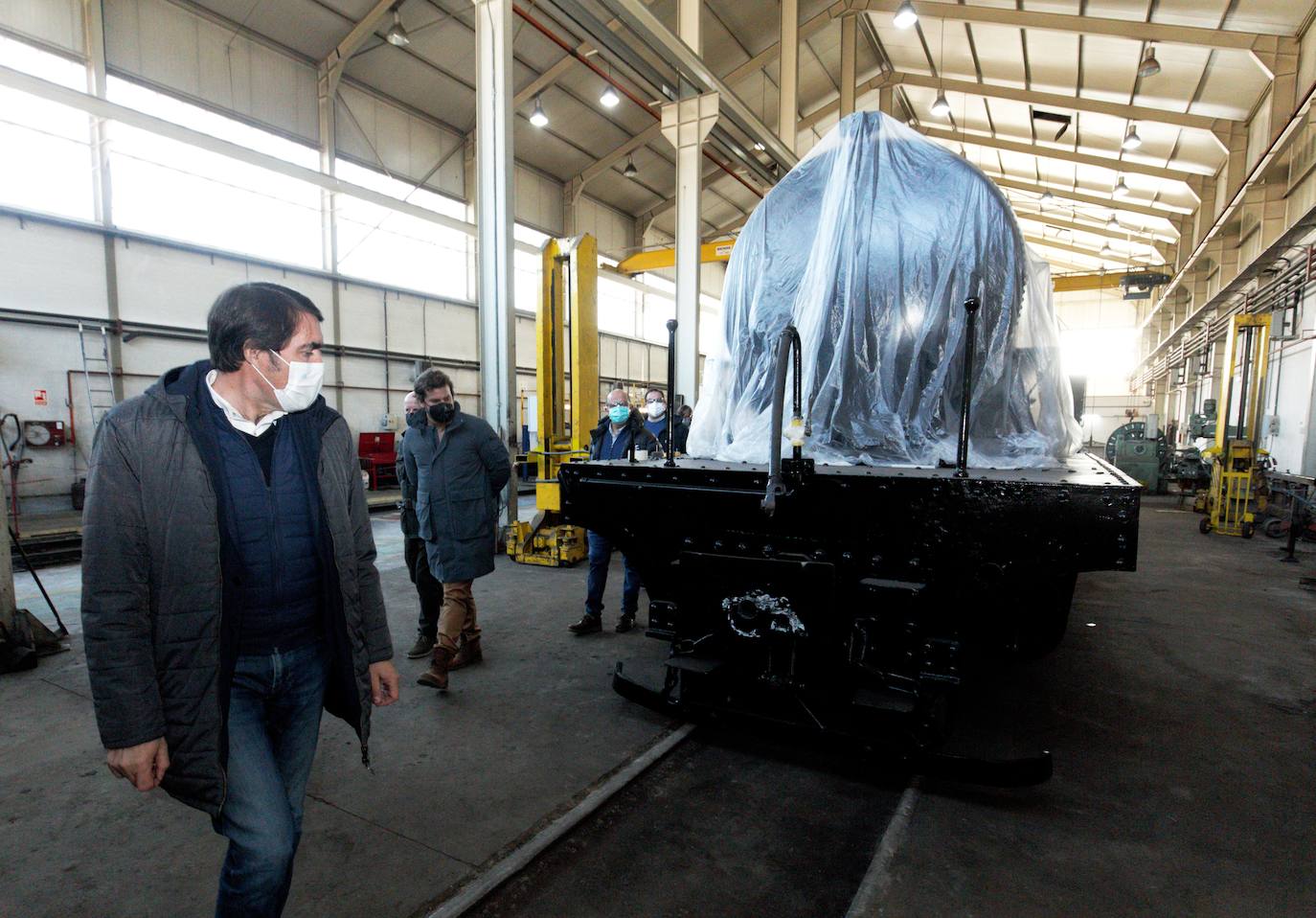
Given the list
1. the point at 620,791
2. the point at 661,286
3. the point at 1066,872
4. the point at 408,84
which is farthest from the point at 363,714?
the point at 661,286

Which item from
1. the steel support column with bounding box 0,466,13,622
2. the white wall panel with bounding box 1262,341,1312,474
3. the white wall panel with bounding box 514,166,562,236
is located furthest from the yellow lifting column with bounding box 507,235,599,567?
the white wall panel with bounding box 1262,341,1312,474

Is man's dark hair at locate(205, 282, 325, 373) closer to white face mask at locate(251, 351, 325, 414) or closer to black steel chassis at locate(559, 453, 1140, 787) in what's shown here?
white face mask at locate(251, 351, 325, 414)

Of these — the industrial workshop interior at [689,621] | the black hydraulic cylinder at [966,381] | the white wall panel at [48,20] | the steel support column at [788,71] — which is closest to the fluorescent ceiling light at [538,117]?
the steel support column at [788,71]

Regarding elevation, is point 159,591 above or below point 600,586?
above

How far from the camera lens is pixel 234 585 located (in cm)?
136

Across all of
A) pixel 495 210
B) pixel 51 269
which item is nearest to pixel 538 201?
pixel 51 269

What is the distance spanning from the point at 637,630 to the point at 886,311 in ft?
9.05

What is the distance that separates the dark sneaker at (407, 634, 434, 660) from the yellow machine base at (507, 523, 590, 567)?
245 cm

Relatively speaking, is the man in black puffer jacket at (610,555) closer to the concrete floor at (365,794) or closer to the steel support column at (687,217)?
the concrete floor at (365,794)

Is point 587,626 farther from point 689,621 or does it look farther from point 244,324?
point 244,324

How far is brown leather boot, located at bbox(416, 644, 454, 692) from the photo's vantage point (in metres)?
3.43

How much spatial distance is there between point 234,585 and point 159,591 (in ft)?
0.40

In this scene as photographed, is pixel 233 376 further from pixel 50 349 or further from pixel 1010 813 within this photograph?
pixel 50 349

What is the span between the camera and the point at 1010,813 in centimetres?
238
